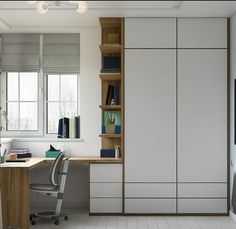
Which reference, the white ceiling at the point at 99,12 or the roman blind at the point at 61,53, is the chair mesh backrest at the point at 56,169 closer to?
the roman blind at the point at 61,53

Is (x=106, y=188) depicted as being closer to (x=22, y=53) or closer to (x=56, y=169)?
(x=56, y=169)

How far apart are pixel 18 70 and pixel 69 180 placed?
178 cm

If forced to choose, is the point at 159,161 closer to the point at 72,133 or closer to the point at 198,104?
the point at 198,104

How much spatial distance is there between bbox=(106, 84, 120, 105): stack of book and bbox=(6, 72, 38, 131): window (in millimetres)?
1195

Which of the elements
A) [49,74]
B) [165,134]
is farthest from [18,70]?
[165,134]

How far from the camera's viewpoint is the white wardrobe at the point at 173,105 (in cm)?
648

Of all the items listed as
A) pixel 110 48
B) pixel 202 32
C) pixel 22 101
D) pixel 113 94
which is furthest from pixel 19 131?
pixel 202 32

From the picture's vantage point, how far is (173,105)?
6500mm

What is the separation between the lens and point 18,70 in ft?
23.8

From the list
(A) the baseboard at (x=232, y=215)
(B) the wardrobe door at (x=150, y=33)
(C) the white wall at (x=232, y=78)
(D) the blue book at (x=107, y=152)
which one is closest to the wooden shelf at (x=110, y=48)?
(B) the wardrobe door at (x=150, y=33)

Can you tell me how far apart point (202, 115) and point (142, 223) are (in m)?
1.62

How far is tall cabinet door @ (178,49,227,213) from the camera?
6488 millimetres

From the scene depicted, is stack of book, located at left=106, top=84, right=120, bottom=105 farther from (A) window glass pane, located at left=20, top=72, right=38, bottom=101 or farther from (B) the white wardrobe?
(A) window glass pane, located at left=20, top=72, right=38, bottom=101

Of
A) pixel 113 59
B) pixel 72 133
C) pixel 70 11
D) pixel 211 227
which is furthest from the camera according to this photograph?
pixel 72 133
